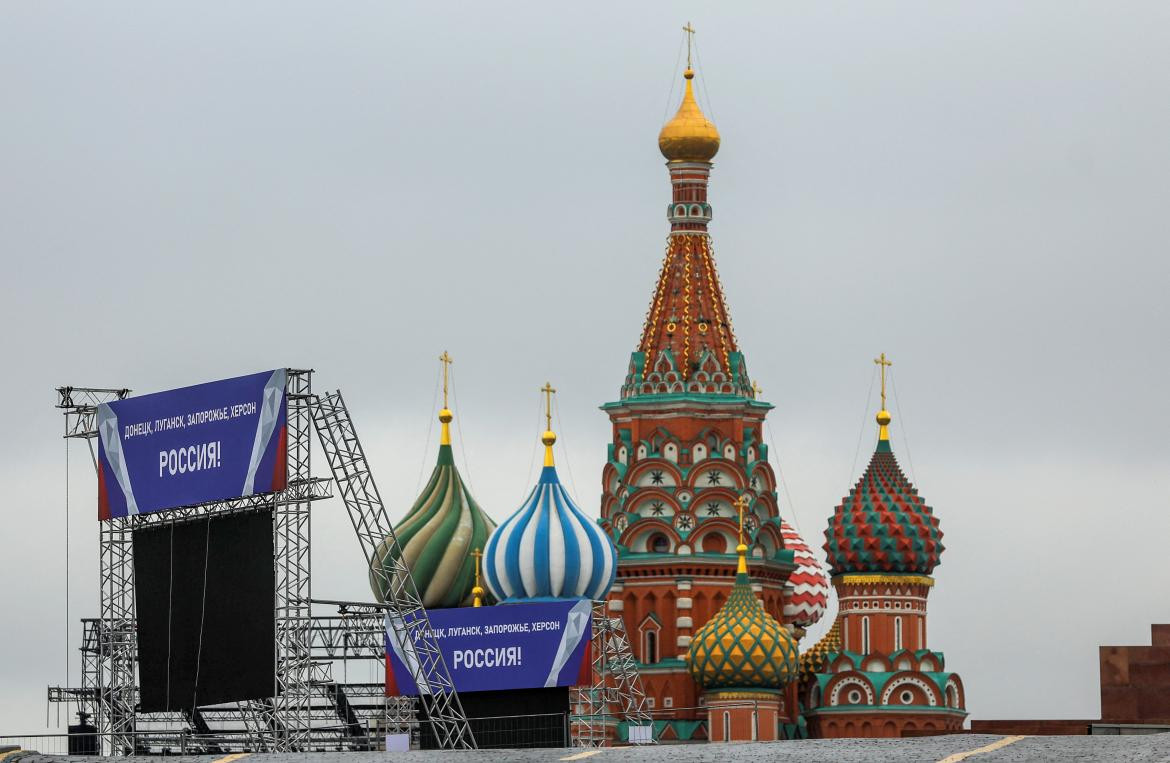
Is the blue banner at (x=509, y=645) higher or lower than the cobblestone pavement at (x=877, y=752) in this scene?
higher

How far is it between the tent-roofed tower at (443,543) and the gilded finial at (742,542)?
852 centimetres

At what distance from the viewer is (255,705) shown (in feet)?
278

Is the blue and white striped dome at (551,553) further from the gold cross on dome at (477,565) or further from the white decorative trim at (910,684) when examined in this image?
the white decorative trim at (910,684)

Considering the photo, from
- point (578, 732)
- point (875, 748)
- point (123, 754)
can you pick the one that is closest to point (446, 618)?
point (578, 732)

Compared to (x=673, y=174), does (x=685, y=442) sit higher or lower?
lower

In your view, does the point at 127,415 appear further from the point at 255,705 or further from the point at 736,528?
the point at 736,528

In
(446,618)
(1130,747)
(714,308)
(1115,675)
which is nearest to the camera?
(1130,747)

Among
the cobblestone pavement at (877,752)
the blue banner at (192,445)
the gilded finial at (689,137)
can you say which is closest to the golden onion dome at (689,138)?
the gilded finial at (689,137)

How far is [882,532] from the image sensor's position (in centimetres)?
9806

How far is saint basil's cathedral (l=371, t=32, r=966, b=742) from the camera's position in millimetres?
95875

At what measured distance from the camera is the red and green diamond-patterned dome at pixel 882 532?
98188 millimetres

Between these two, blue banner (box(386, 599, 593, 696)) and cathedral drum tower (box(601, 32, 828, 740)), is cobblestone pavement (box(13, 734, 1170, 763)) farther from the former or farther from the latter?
cathedral drum tower (box(601, 32, 828, 740))

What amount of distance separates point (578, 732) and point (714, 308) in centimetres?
1391

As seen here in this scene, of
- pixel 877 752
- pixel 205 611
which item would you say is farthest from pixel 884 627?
pixel 877 752
